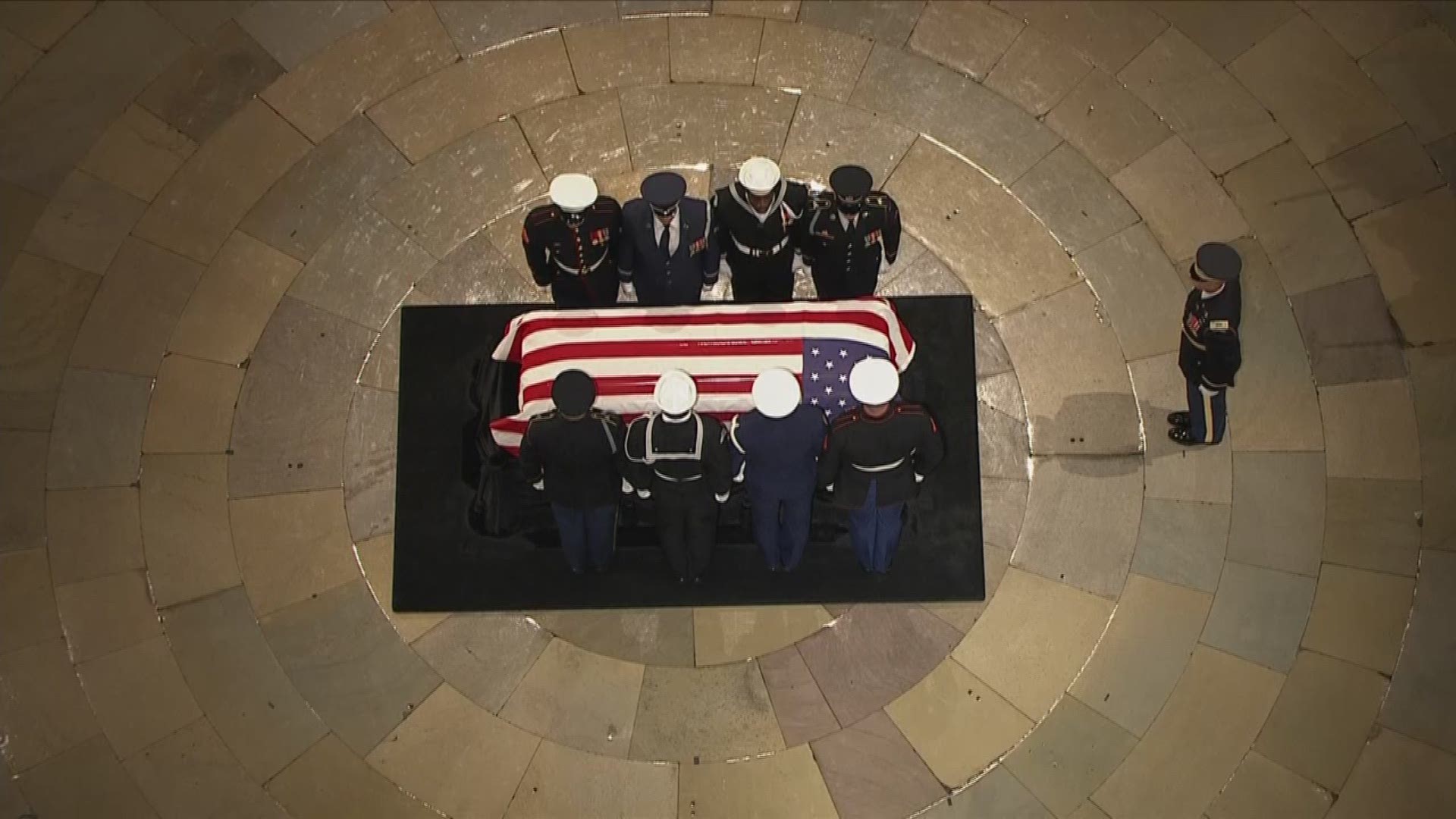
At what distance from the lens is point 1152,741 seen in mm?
7609

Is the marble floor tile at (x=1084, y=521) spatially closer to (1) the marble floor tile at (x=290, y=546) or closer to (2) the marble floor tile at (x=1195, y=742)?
(2) the marble floor tile at (x=1195, y=742)

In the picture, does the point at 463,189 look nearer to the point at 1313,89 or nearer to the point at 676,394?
the point at 676,394

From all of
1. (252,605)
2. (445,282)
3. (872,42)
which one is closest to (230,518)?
(252,605)

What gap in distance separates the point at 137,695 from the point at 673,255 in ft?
15.8

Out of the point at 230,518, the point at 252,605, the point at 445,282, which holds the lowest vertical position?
the point at 252,605

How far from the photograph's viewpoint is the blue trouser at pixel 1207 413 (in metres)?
7.64

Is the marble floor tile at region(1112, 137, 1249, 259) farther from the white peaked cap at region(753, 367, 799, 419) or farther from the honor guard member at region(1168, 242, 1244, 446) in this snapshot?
the white peaked cap at region(753, 367, 799, 419)

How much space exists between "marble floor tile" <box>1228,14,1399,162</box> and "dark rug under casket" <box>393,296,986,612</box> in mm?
2947

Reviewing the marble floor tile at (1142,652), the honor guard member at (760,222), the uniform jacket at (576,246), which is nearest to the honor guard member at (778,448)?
the honor guard member at (760,222)

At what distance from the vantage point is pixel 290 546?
8086 mm

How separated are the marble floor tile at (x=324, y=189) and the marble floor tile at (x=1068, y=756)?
631cm

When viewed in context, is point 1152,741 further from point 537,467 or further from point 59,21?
point 59,21

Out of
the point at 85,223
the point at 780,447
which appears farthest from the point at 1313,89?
the point at 85,223

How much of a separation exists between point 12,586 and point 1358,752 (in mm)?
9340
